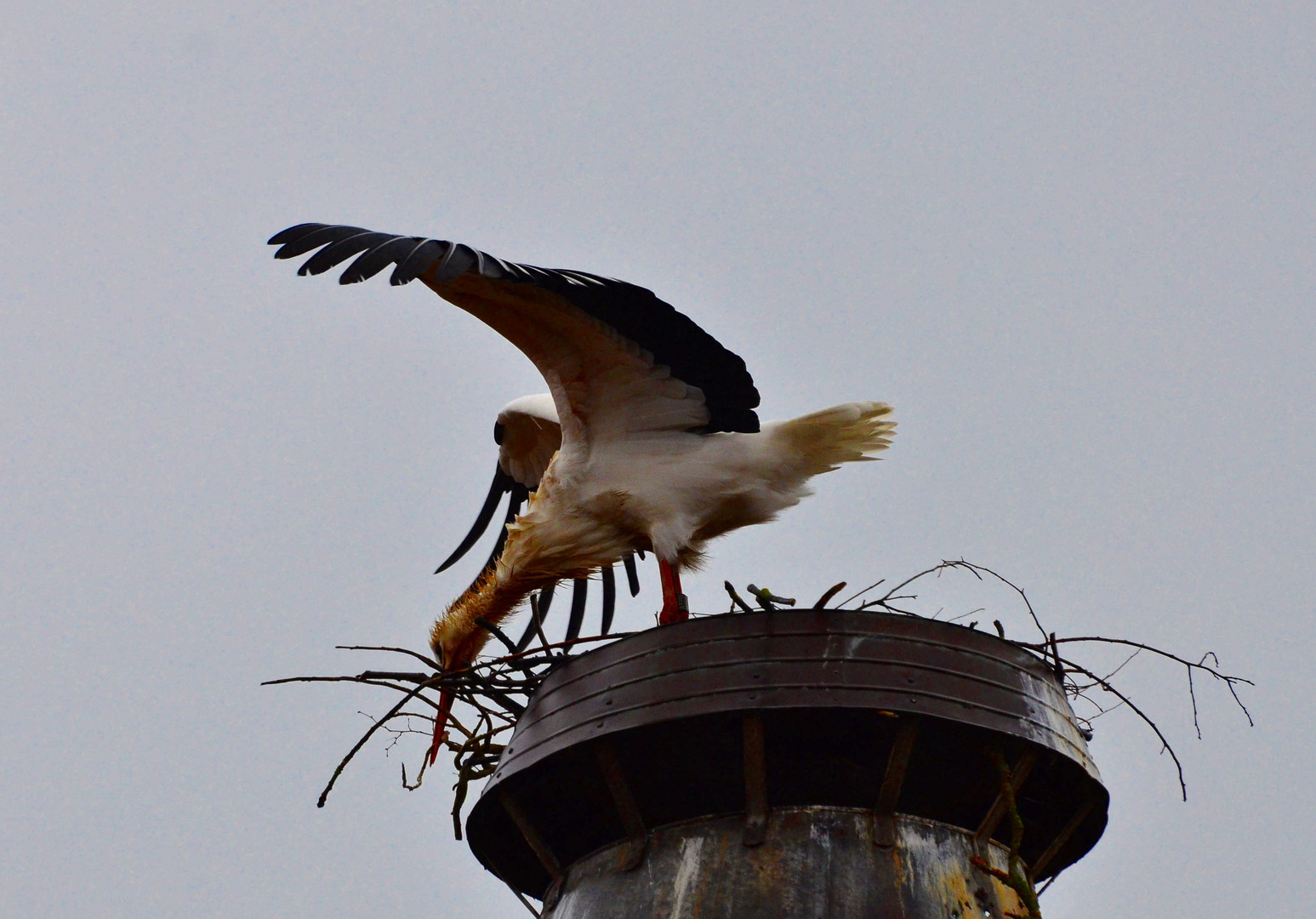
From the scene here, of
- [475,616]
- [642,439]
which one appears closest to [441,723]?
[475,616]

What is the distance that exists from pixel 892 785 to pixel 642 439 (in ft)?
8.41

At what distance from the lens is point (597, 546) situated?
6828 millimetres

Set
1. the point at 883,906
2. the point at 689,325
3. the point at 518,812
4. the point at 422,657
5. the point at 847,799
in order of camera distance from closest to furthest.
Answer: the point at 883,906, the point at 847,799, the point at 518,812, the point at 422,657, the point at 689,325

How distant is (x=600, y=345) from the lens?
21.6 feet

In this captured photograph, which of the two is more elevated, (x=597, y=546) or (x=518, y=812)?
(x=597, y=546)

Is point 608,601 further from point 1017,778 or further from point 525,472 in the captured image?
point 1017,778

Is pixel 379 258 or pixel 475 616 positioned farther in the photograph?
pixel 475 616

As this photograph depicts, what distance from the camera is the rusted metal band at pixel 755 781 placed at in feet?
15.3

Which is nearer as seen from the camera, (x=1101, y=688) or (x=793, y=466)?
(x=1101, y=688)

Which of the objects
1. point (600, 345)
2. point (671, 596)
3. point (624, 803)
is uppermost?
point (600, 345)

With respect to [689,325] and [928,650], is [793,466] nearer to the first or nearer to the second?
[689,325]

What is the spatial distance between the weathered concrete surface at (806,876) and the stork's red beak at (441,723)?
1659 millimetres

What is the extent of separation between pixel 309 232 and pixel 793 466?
2.41 m

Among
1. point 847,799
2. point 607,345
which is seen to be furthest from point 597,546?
point 847,799
